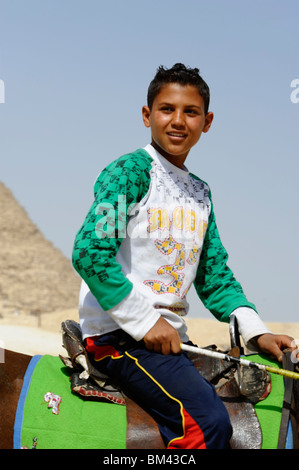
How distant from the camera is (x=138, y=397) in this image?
2.96 meters

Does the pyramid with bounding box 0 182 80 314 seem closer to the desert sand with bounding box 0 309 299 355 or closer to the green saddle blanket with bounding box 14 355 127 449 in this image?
the desert sand with bounding box 0 309 299 355

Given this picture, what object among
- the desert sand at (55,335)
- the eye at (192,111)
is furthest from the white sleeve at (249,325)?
the desert sand at (55,335)

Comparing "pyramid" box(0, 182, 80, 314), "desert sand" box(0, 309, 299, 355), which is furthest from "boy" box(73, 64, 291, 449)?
"pyramid" box(0, 182, 80, 314)

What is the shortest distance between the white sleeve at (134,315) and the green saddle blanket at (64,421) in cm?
36

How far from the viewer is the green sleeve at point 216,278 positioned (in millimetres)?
3654

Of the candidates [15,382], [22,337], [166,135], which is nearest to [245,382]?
[15,382]

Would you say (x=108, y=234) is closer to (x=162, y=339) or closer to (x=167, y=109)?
(x=162, y=339)

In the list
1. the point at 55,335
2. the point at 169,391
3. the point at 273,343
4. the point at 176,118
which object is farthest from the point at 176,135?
the point at 55,335

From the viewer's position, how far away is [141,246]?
10.1 ft

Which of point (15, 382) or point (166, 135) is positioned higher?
point (166, 135)

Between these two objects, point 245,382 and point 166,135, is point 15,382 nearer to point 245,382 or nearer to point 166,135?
point 245,382

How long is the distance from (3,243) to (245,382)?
8090cm

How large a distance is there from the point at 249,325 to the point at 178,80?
50.8 inches

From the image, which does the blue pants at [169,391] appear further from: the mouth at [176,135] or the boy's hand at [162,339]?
the mouth at [176,135]
